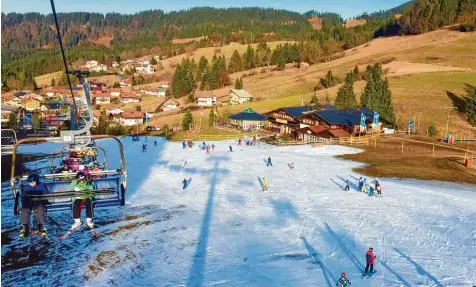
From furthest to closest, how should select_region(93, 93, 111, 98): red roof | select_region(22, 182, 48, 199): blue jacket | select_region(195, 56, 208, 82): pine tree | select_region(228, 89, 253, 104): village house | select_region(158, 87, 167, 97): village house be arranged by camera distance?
select_region(195, 56, 208, 82): pine tree, select_region(158, 87, 167, 97): village house, select_region(93, 93, 111, 98): red roof, select_region(228, 89, 253, 104): village house, select_region(22, 182, 48, 199): blue jacket

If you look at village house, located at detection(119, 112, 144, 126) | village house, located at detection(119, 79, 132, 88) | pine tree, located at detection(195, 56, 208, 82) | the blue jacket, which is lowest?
village house, located at detection(119, 112, 144, 126)

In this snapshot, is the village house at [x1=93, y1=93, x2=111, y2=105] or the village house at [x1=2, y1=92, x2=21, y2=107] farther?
the village house at [x1=93, y1=93, x2=111, y2=105]

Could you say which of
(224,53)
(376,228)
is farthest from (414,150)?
(224,53)

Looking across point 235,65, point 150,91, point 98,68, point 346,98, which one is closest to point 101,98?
point 150,91

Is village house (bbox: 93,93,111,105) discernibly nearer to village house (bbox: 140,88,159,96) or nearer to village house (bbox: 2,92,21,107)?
village house (bbox: 140,88,159,96)

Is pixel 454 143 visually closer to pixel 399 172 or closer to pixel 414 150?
pixel 414 150

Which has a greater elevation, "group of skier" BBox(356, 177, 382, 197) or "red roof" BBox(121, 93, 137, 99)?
"red roof" BBox(121, 93, 137, 99)

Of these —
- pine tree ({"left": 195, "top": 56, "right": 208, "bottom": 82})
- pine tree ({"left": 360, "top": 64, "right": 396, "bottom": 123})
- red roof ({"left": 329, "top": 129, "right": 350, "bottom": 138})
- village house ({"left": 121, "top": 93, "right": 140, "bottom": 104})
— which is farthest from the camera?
pine tree ({"left": 195, "top": 56, "right": 208, "bottom": 82})

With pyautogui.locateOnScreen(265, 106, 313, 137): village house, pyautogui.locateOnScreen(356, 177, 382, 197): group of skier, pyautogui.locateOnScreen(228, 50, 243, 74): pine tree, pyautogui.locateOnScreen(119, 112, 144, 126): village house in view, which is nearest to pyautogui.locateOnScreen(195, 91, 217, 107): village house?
pyautogui.locateOnScreen(119, 112, 144, 126): village house
